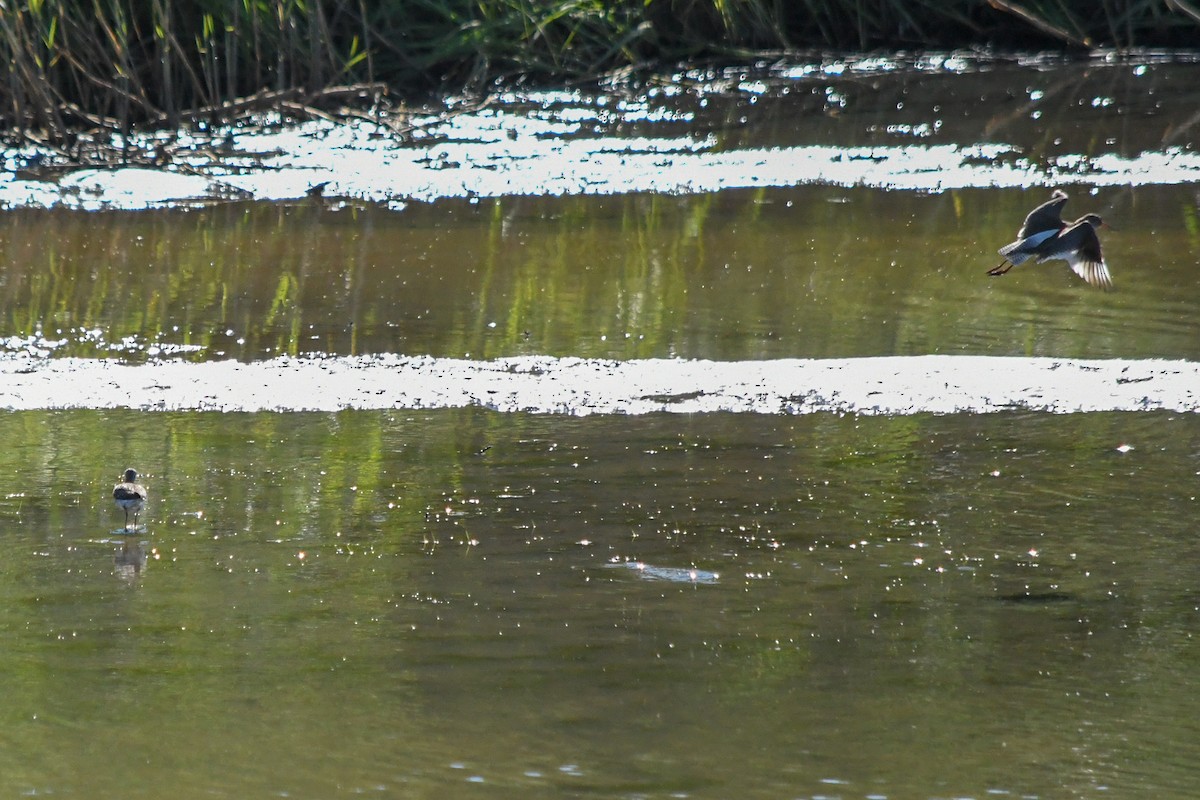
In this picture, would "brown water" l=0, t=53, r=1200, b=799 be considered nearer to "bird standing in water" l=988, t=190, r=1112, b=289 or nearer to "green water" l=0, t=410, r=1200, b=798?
"green water" l=0, t=410, r=1200, b=798

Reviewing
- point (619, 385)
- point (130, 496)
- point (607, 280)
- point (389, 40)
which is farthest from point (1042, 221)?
point (389, 40)

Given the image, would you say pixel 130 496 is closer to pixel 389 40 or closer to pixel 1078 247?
pixel 1078 247

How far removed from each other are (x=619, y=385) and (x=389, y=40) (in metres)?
8.10

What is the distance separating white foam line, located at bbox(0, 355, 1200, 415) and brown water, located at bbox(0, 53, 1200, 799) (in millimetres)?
135

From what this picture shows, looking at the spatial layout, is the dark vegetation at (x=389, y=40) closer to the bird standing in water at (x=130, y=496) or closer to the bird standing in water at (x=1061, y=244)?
the bird standing in water at (x=130, y=496)

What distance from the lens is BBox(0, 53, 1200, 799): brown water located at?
11.0ft

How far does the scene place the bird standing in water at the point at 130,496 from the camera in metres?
4.73

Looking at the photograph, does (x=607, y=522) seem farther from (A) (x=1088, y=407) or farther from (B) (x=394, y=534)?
(A) (x=1088, y=407)

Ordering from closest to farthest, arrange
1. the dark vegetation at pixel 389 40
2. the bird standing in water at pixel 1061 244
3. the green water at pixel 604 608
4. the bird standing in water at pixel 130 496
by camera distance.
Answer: the green water at pixel 604 608, the bird standing in water at pixel 130 496, the bird standing in water at pixel 1061 244, the dark vegetation at pixel 389 40

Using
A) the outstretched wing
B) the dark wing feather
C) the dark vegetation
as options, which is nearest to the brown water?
the outstretched wing

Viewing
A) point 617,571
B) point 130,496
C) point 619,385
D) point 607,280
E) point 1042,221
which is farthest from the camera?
point 607,280

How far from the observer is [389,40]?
1369 centimetres

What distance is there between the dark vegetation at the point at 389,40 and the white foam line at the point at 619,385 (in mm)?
4870

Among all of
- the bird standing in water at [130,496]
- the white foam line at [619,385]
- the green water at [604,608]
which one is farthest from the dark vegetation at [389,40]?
the bird standing in water at [130,496]
